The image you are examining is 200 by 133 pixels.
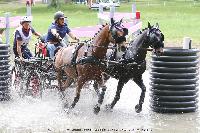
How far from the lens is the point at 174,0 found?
Answer: 72.5 m

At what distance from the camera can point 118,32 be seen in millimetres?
11539

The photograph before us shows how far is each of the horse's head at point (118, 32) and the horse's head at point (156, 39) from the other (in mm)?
679

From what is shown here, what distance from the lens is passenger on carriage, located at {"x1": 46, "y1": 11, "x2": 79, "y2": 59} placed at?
13578 mm

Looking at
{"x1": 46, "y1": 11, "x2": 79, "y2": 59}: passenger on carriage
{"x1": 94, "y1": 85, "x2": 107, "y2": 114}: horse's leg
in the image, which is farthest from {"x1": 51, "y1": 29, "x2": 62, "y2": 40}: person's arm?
{"x1": 94, "y1": 85, "x2": 107, "y2": 114}: horse's leg

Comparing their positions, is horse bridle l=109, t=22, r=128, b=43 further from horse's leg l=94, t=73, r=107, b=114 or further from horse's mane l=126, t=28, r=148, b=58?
horse's leg l=94, t=73, r=107, b=114

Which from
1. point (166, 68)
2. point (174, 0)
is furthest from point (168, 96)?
point (174, 0)

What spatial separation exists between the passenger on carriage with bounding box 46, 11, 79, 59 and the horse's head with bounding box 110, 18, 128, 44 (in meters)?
2.10

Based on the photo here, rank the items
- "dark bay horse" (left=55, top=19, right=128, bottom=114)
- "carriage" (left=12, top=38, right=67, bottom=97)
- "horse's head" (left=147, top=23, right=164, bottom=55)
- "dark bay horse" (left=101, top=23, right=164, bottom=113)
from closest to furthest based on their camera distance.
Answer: "dark bay horse" (left=55, top=19, right=128, bottom=114), "horse's head" (left=147, top=23, right=164, bottom=55), "dark bay horse" (left=101, top=23, right=164, bottom=113), "carriage" (left=12, top=38, right=67, bottom=97)

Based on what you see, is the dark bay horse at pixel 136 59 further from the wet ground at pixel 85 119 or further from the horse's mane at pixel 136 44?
the wet ground at pixel 85 119

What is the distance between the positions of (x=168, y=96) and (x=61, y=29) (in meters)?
3.06

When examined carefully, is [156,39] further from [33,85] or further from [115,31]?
[33,85]

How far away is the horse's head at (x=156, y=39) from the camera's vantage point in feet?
39.2

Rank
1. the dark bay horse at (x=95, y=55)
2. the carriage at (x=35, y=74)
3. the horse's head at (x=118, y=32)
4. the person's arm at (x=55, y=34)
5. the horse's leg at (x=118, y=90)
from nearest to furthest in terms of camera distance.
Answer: the horse's head at (x=118, y=32) → the dark bay horse at (x=95, y=55) → the horse's leg at (x=118, y=90) → the person's arm at (x=55, y=34) → the carriage at (x=35, y=74)

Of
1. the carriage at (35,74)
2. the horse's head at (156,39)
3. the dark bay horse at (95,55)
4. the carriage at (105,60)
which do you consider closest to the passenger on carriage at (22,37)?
the carriage at (35,74)
